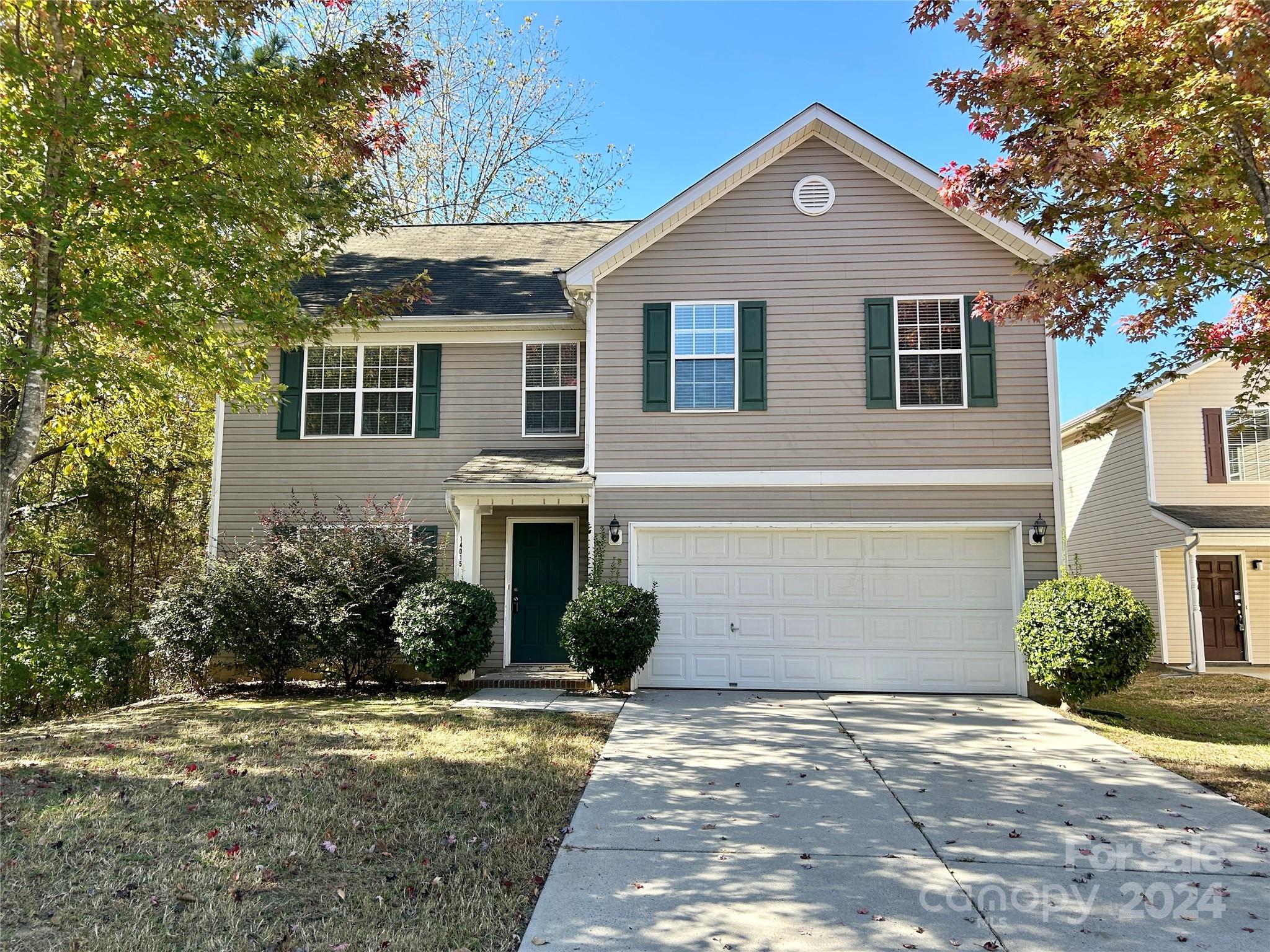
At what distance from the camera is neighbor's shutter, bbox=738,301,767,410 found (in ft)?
35.7

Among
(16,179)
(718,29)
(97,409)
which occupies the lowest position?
(97,409)

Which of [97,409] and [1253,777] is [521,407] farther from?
[1253,777]

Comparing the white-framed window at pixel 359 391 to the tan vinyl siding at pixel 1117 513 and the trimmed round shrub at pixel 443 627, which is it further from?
the tan vinyl siding at pixel 1117 513

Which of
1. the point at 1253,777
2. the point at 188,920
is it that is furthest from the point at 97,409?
the point at 1253,777

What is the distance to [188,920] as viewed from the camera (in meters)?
3.86

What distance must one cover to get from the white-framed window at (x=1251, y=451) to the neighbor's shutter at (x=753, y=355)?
378 inches

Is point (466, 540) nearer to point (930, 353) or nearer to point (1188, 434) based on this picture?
point (930, 353)

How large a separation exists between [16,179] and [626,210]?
17.9 meters

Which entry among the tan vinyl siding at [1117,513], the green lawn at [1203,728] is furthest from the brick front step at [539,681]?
the tan vinyl siding at [1117,513]

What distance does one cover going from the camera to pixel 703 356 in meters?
11.0

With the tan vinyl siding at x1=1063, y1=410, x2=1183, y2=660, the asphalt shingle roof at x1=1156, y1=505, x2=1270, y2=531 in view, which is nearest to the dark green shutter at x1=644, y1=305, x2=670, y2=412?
the tan vinyl siding at x1=1063, y1=410, x2=1183, y2=660

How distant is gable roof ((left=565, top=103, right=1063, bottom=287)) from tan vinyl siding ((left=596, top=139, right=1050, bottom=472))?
110 millimetres

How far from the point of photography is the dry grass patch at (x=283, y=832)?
384 cm

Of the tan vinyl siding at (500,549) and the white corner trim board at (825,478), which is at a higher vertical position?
the white corner trim board at (825,478)
